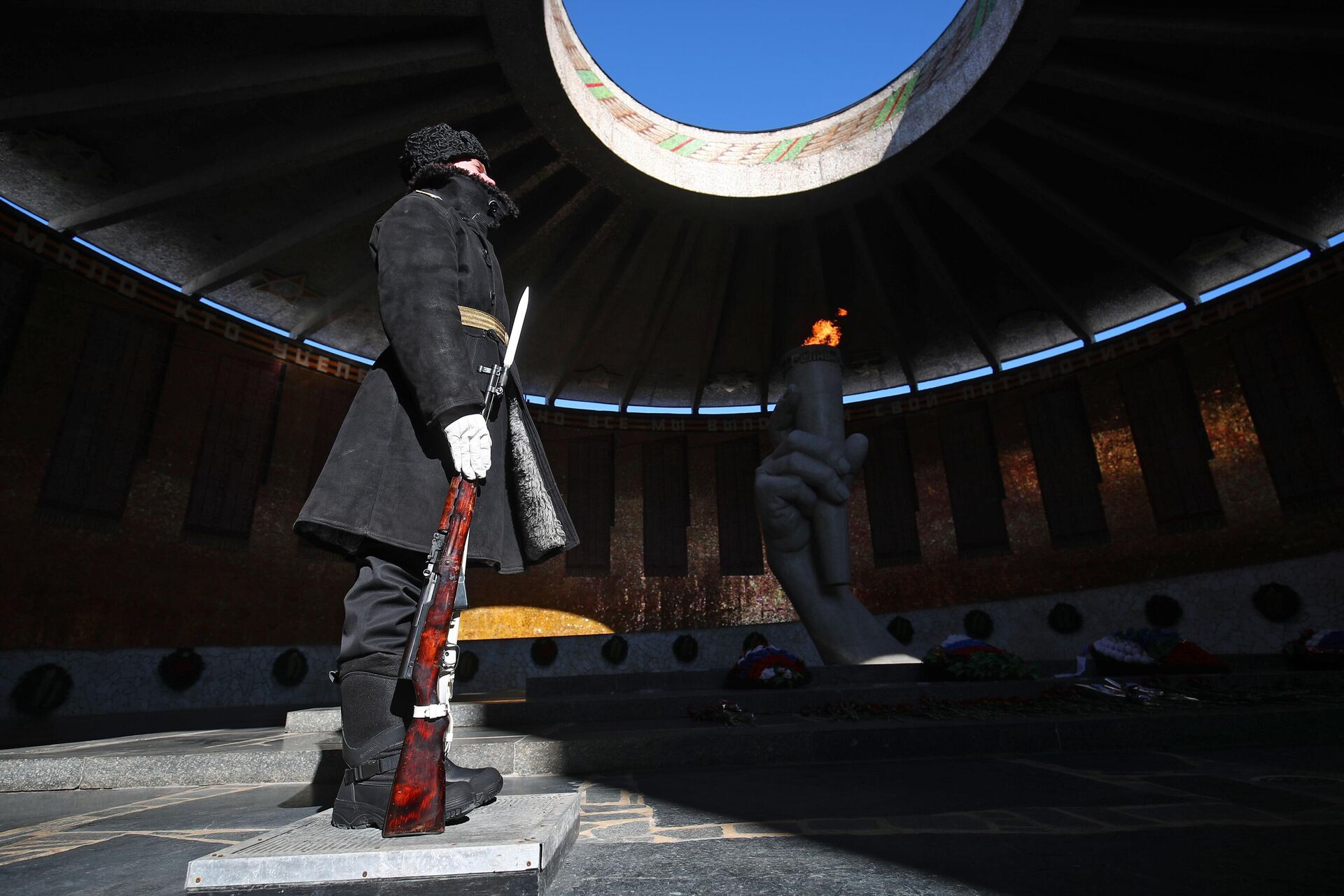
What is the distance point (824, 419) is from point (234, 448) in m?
8.89

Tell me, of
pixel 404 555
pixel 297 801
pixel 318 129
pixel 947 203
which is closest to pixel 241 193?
A: pixel 318 129

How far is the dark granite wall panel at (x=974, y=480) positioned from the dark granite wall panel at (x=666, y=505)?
210 inches

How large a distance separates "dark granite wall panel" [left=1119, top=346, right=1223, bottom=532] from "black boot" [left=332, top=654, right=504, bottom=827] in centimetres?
1266

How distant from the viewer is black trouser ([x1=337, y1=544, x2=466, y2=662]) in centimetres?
172

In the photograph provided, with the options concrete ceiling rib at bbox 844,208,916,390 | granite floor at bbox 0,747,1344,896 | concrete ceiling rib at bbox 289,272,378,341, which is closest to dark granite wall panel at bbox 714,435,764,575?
concrete ceiling rib at bbox 844,208,916,390

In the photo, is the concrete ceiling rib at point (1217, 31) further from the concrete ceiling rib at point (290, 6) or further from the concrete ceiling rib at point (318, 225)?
the concrete ceiling rib at point (318, 225)

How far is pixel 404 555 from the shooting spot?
72.1 inches

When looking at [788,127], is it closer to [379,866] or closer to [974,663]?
[974,663]

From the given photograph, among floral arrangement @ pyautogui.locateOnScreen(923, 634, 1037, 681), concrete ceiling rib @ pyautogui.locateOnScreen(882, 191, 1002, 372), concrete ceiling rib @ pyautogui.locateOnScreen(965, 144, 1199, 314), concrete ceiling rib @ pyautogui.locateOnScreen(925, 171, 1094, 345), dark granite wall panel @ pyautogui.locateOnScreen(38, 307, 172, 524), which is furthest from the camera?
concrete ceiling rib @ pyautogui.locateOnScreen(882, 191, 1002, 372)

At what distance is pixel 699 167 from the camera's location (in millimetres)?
9961

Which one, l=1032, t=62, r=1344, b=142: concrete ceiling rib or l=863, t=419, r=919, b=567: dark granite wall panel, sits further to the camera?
l=863, t=419, r=919, b=567: dark granite wall panel

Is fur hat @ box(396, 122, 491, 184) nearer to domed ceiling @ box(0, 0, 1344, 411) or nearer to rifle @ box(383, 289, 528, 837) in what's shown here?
rifle @ box(383, 289, 528, 837)

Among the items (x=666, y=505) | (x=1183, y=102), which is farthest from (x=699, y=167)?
(x=666, y=505)

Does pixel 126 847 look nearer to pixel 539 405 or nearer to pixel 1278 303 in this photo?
pixel 539 405
